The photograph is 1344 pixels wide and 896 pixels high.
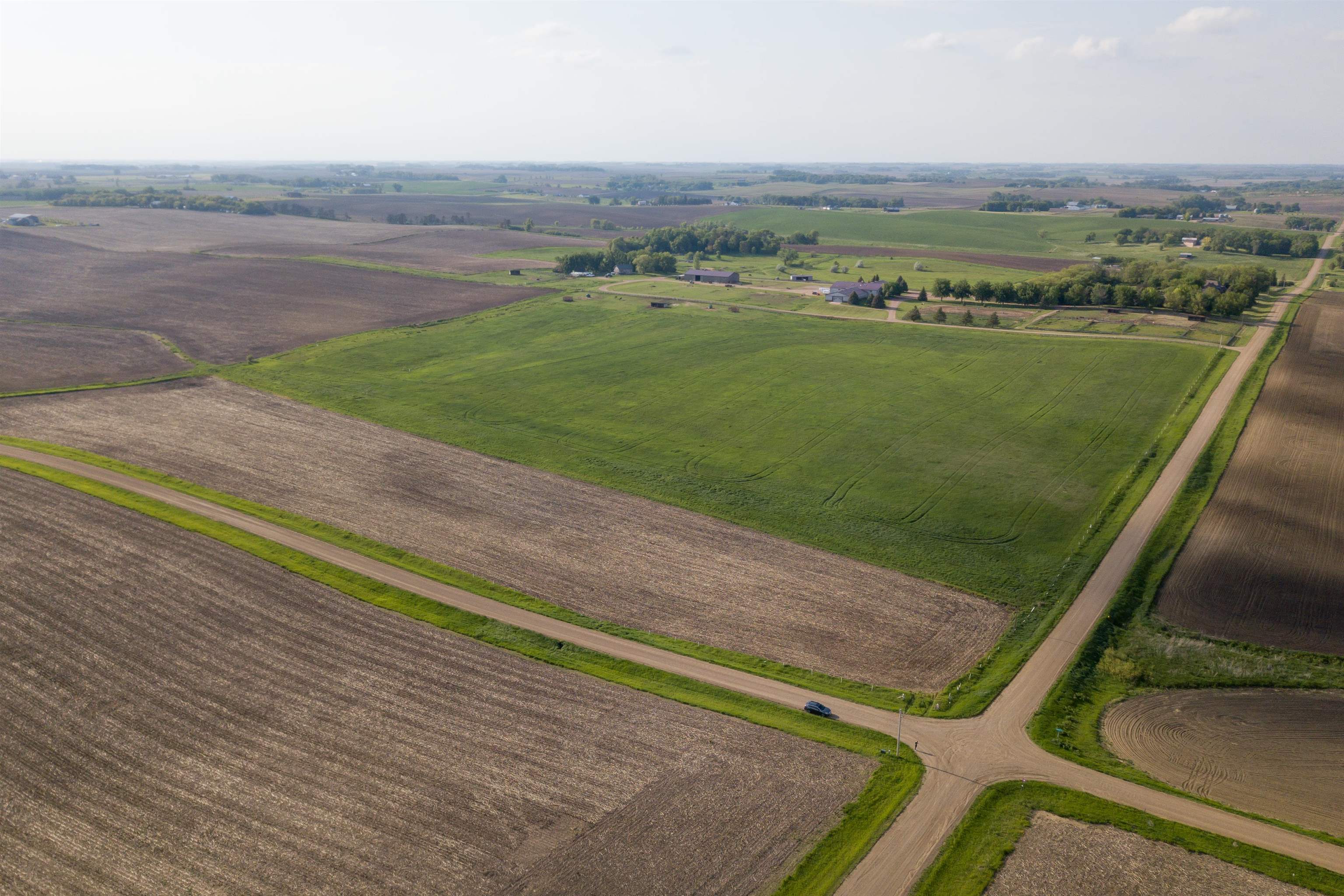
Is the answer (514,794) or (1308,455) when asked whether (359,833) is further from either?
(1308,455)

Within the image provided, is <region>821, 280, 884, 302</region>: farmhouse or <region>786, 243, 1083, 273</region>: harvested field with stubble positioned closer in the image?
<region>821, 280, 884, 302</region>: farmhouse

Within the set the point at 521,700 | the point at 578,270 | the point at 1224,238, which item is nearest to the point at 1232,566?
the point at 521,700

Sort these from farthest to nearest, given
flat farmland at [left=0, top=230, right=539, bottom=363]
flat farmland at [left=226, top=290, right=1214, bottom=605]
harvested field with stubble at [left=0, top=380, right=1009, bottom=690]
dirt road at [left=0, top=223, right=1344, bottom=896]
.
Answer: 1. flat farmland at [left=0, top=230, right=539, bottom=363]
2. flat farmland at [left=226, top=290, right=1214, bottom=605]
3. harvested field with stubble at [left=0, top=380, right=1009, bottom=690]
4. dirt road at [left=0, top=223, right=1344, bottom=896]

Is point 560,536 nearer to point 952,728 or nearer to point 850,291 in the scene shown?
point 952,728

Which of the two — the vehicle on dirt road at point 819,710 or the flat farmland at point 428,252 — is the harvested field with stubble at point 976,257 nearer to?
the flat farmland at point 428,252

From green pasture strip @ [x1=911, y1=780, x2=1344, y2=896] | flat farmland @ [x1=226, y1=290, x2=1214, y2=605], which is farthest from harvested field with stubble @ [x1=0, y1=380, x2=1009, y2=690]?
green pasture strip @ [x1=911, y1=780, x2=1344, y2=896]

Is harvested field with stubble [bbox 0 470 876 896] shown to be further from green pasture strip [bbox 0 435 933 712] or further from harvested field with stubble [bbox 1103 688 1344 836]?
harvested field with stubble [bbox 1103 688 1344 836]

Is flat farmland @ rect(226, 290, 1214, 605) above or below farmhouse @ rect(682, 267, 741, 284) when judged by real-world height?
below

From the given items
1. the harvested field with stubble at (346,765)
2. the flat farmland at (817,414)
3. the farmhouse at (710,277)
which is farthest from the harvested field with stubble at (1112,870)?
the farmhouse at (710,277)
